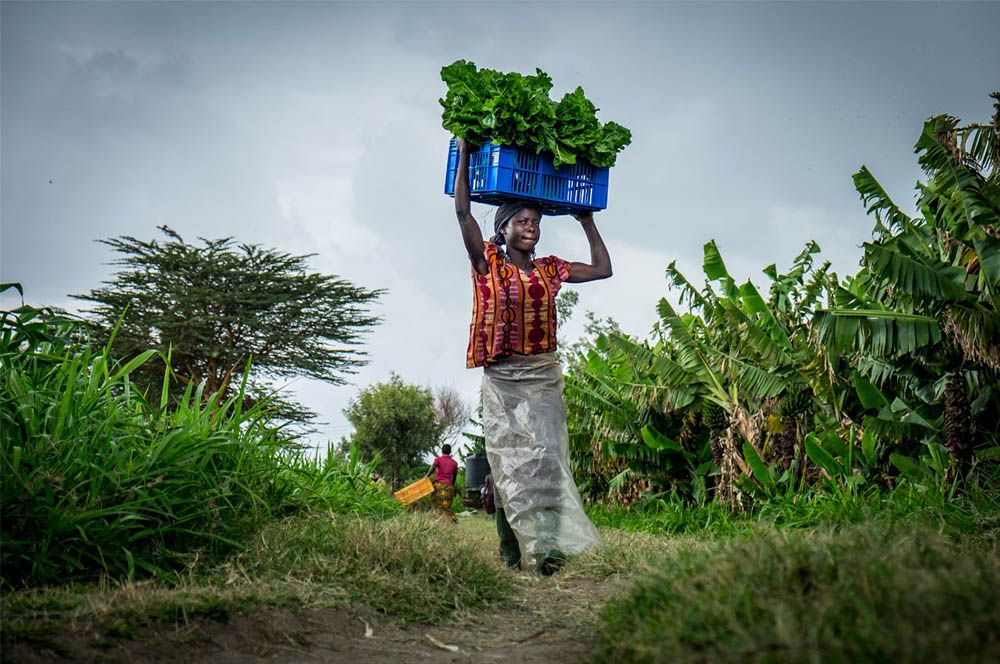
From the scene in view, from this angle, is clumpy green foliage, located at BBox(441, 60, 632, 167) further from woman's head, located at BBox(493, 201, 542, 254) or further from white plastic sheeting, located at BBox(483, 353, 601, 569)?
white plastic sheeting, located at BBox(483, 353, 601, 569)

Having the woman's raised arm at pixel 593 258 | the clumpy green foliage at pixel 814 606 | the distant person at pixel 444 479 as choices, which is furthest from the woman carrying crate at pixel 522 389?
the distant person at pixel 444 479

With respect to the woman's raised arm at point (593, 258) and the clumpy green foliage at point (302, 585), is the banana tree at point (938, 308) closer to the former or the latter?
the woman's raised arm at point (593, 258)

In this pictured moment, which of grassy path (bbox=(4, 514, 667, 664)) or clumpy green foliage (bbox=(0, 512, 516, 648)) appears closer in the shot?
grassy path (bbox=(4, 514, 667, 664))

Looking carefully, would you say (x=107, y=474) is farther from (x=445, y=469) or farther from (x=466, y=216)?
(x=445, y=469)

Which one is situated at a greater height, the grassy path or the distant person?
the distant person

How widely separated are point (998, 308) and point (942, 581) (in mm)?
5900

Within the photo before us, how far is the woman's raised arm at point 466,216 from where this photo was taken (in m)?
6.29

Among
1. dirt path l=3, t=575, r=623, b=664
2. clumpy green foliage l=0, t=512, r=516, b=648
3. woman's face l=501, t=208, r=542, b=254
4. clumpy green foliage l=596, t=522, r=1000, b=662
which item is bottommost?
dirt path l=3, t=575, r=623, b=664

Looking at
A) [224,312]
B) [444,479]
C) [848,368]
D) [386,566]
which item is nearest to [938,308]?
[848,368]

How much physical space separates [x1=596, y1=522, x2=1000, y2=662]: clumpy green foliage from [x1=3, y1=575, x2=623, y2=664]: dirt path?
1.76 ft

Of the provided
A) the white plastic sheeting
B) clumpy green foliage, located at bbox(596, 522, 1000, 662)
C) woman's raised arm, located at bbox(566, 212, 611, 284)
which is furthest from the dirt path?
woman's raised arm, located at bbox(566, 212, 611, 284)

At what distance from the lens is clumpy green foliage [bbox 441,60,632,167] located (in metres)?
6.34

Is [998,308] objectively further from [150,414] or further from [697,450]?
[150,414]

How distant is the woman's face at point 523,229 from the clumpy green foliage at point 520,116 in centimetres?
43
